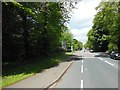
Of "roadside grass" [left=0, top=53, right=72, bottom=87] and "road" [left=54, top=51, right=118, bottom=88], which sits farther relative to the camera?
"roadside grass" [left=0, top=53, right=72, bottom=87]

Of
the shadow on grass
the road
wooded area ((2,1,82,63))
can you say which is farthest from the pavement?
wooded area ((2,1,82,63))

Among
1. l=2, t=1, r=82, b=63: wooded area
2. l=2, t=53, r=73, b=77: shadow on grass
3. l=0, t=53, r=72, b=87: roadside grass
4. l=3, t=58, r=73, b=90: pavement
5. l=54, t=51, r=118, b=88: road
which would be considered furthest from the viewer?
l=2, t=1, r=82, b=63: wooded area

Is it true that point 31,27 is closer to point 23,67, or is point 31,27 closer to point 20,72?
point 23,67

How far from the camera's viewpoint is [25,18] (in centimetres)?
3478

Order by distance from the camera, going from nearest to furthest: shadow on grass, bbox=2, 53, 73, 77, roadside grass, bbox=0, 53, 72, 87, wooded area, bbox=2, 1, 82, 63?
roadside grass, bbox=0, 53, 72, 87 → shadow on grass, bbox=2, 53, 73, 77 → wooded area, bbox=2, 1, 82, 63

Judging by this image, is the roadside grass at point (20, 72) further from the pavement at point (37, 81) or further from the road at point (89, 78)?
the road at point (89, 78)

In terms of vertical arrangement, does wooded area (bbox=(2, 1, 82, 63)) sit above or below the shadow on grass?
above

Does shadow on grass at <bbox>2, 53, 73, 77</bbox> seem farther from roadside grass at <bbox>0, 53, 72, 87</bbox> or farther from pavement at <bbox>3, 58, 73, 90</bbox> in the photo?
pavement at <bbox>3, 58, 73, 90</bbox>

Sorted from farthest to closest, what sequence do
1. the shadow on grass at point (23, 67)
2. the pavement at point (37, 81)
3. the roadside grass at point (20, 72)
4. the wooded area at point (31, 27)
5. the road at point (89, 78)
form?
the wooded area at point (31, 27) < the shadow on grass at point (23, 67) < the roadside grass at point (20, 72) < the road at point (89, 78) < the pavement at point (37, 81)

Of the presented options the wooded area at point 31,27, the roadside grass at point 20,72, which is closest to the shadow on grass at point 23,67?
the roadside grass at point 20,72

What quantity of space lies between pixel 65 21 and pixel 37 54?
7967 millimetres

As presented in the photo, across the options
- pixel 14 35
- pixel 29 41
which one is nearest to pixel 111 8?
pixel 29 41

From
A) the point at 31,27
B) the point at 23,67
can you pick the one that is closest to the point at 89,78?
the point at 23,67

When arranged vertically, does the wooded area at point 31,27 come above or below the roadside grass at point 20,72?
above
